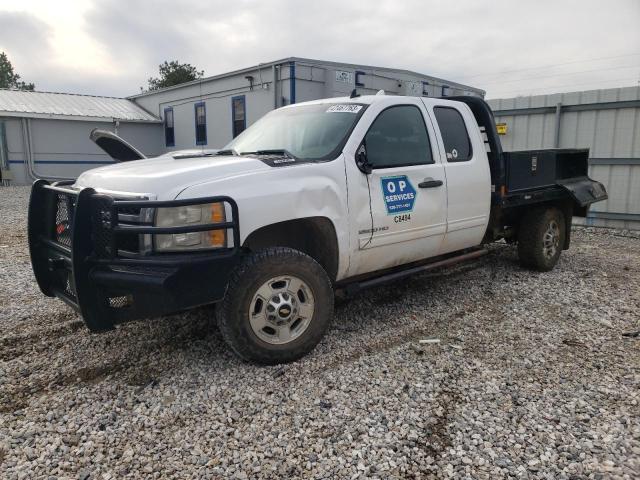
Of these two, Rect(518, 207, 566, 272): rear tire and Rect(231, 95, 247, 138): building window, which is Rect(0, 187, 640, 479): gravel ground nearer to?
Rect(518, 207, 566, 272): rear tire

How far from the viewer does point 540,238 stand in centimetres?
599

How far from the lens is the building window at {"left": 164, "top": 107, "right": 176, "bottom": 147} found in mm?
22625

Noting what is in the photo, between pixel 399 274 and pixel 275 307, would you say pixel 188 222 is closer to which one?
pixel 275 307

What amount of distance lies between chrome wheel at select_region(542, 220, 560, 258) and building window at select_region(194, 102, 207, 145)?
15.8 metres

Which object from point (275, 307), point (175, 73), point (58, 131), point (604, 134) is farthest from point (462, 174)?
point (175, 73)

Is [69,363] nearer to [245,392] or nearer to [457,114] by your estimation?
[245,392]

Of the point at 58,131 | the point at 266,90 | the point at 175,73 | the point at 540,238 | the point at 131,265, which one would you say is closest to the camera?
the point at 131,265

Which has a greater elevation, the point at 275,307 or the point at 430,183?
the point at 430,183

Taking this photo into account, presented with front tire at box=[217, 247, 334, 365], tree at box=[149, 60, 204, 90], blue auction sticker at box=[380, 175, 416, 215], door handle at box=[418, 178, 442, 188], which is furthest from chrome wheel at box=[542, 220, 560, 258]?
tree at box=[149, 60, 204, 90]

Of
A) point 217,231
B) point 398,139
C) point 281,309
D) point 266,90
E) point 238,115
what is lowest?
point 281,309

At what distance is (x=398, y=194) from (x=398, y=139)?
52 centimetres

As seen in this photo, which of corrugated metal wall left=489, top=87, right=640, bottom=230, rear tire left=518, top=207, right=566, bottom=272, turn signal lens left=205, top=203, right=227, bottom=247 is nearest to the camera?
turn signal lens left=205, top=203, right=227, bottom=247

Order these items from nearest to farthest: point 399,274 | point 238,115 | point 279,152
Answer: point 279,152
point 399,274
point 238,115

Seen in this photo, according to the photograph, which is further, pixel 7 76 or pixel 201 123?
pixel 7 76
